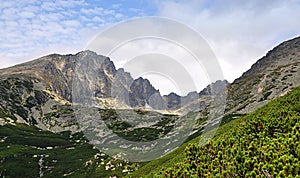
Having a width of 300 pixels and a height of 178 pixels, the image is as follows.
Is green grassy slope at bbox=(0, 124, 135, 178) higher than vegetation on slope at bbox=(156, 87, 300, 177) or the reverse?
higher

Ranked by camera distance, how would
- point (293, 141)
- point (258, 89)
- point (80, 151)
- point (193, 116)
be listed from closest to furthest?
point (293, 141)
point (80, 151)
point (258, 89)
point (193, 116)

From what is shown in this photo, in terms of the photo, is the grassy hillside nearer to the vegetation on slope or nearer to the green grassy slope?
the vegetation on slope

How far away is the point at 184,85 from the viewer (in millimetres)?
36531

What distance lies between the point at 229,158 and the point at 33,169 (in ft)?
393

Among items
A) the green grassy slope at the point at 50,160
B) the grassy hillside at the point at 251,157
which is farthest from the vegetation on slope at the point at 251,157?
the green grassy slope at the point at 50,160

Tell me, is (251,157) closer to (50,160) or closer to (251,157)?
(251,157)

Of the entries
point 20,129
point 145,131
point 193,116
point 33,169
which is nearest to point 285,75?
point 193,116

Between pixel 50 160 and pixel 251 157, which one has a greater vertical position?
pixel 50 160

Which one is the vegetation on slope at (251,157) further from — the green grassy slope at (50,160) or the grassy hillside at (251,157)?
the green grassy slope at (50,160)

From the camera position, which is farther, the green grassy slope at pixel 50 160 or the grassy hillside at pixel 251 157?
the green grassy slope at pixel 50 160

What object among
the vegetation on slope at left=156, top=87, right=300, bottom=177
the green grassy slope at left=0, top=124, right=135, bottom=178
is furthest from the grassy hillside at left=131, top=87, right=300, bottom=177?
the green grassy slope at left=0, top=124, right=135, bottom=178

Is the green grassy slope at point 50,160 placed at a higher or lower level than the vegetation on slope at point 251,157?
higher

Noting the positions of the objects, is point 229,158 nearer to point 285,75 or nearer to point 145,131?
point 285,75

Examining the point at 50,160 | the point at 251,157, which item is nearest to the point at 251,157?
the point at 251,157
